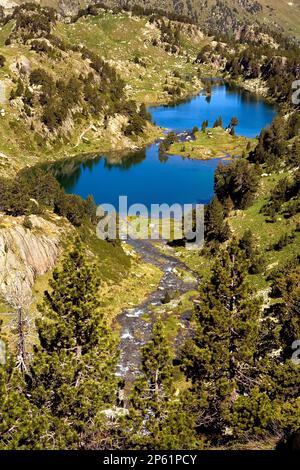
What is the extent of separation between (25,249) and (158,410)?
32.0 metres

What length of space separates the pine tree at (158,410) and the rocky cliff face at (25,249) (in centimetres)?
2273

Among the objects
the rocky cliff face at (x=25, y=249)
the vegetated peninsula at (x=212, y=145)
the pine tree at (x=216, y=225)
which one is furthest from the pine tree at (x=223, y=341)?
the vegetated peninsula at (x=212, y=145)

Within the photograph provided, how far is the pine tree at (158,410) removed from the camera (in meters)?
30.0

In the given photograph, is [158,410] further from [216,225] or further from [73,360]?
[216,225]

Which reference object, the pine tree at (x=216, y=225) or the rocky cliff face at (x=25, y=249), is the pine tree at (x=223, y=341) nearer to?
the rocky cliff face at (x=25, y=249)

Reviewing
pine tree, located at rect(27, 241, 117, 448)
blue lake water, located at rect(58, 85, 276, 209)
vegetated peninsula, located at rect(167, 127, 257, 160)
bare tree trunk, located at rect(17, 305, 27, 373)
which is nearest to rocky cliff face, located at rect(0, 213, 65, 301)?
pine tree, located at rect(27, 241, 117, 448)

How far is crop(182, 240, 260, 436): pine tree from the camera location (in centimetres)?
3747

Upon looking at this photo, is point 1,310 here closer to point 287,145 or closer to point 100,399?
point 100,399

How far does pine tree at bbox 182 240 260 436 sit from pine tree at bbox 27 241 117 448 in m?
7.01

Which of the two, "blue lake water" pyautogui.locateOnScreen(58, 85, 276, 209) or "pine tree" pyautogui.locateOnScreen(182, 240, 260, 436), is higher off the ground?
"pine tree" pyautogui.locateOnScreen(182, 240, 260, 436)

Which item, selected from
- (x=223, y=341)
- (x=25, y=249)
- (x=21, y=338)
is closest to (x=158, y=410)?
(x=223, y=341)

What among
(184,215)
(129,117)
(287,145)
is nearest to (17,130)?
(129,117)

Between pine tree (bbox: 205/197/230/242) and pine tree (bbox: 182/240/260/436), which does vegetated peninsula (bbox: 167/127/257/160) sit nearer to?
pine tree (bbox: 205/197/230/242)
